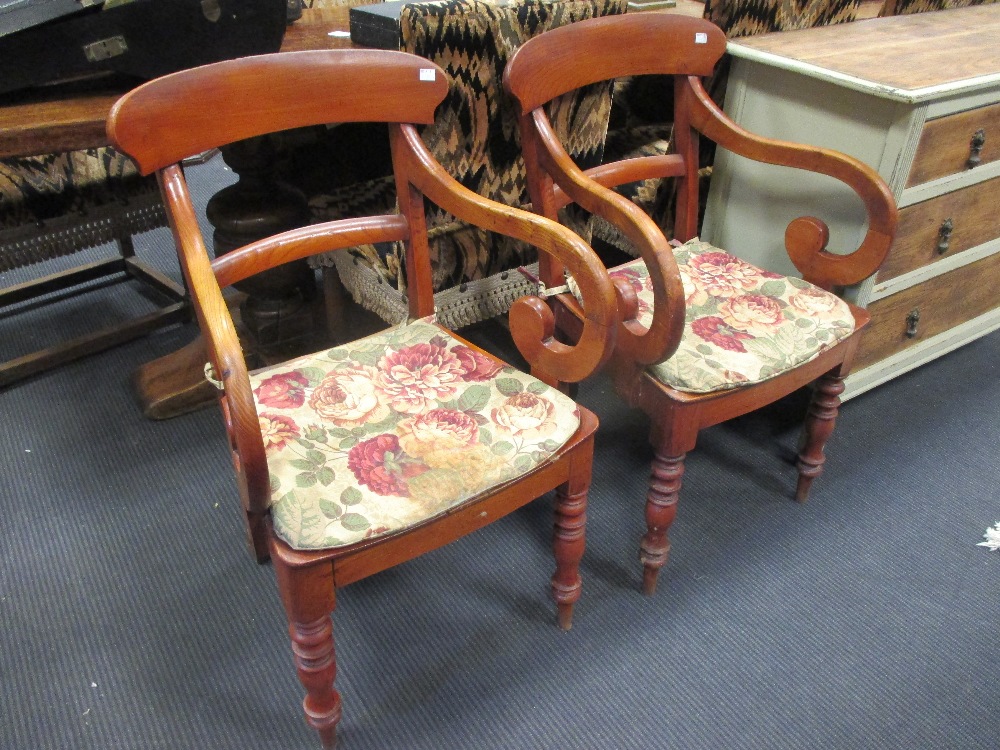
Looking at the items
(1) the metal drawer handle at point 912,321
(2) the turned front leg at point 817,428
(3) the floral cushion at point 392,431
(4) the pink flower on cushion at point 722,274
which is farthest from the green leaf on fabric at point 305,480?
(1) the metal drawer handle at point 912,321

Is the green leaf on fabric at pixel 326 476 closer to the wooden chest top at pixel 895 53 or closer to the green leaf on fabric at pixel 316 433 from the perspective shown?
the green leaf on fabric at pixel 316 433

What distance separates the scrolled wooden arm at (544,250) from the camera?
1033 millimetres

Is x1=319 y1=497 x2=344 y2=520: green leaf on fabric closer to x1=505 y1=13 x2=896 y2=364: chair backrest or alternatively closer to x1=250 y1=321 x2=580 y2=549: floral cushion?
x1=250 y1=321 x2=580 y2=549: floral cushion

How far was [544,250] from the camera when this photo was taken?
1.09 meters

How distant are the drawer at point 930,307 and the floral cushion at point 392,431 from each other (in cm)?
85

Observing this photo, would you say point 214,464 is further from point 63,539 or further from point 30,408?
point 30,408

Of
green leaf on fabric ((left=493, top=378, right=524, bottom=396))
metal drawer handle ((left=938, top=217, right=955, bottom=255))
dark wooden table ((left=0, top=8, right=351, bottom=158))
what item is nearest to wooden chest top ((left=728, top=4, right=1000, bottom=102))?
metal drawer handle ((left=938, top=217, right=955, bottom=255))

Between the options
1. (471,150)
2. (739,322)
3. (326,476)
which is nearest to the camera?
(326,476)

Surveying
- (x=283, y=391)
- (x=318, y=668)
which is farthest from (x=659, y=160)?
(x=318, y=668)

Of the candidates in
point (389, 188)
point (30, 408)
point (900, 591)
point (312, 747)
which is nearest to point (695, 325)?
point (900, 591)

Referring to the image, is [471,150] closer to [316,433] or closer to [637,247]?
[637,247]

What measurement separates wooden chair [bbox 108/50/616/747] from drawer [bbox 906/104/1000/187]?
0.77 meters

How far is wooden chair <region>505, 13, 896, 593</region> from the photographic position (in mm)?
1196

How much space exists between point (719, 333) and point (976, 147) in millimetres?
681
